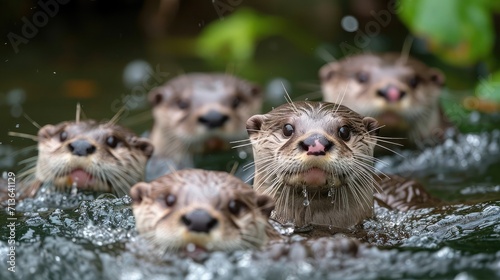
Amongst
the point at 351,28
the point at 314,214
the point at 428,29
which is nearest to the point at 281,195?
the point at 314,214

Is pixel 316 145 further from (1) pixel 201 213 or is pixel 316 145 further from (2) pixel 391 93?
(2) pixel 391 93

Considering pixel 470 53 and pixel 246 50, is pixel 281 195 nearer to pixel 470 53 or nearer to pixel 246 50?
pixel 470 53

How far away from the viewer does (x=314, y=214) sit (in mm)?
4777

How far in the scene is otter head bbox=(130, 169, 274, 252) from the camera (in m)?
3.84

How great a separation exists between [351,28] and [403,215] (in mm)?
5546

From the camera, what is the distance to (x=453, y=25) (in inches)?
312

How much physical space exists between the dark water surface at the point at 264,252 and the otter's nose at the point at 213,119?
29 cm

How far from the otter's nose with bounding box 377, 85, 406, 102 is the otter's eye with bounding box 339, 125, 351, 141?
2.22 metres

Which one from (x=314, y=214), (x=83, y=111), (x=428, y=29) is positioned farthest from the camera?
(x=83, y=111)

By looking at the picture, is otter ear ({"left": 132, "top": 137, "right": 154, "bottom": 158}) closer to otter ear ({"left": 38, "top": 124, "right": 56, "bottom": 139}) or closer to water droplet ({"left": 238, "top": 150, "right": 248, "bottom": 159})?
otter ear ({"left": 38, "top": 124, "right": 56, "bottom": 139})

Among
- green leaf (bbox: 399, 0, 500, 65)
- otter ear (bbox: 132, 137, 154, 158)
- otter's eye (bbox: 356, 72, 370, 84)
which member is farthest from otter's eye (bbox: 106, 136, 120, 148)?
green leaf (bbox: 399, 0, 500, 65)

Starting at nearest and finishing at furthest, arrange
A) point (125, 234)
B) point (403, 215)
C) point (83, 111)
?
point (125, 234)
point (403, 215)
point (83, 111)

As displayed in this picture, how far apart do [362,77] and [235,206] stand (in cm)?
339

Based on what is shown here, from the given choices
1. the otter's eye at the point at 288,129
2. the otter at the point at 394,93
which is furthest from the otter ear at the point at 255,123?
the otter at the point at 394,93
